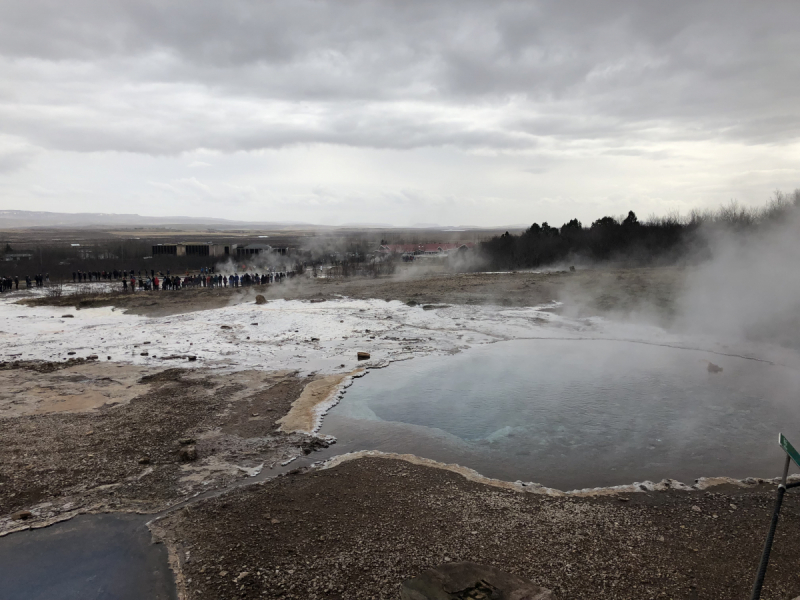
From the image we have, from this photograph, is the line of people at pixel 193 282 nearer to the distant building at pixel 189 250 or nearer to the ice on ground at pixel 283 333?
the ice on ground at pixel 283 333

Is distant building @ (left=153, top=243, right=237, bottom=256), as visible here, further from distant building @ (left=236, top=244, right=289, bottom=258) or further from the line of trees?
the line of trees

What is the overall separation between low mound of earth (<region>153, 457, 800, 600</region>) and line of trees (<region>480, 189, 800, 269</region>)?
3734 centimetres

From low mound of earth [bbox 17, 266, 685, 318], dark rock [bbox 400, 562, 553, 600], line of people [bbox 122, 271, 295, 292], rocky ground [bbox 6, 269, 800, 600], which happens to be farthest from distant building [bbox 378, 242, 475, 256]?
dark rock [bbox 400, 562, 553, 600]

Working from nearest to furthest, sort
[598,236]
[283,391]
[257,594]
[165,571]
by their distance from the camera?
[257,594] → [165,571] → [283,391] → [598,236]

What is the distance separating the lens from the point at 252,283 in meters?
39.3

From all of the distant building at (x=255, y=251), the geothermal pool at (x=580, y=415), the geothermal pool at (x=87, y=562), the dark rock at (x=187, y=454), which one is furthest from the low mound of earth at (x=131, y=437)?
the distant building at (x=255, y=251)

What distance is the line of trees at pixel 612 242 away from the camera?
43094 mm

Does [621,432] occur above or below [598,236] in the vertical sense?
below

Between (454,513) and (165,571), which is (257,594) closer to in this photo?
(165,571)

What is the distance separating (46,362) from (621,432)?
1662 centimetres

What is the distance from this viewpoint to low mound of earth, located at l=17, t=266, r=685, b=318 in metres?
26.5

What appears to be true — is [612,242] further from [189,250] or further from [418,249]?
[189,250]

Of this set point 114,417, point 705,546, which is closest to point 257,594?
point 705,546

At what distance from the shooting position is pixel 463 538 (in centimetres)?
657
